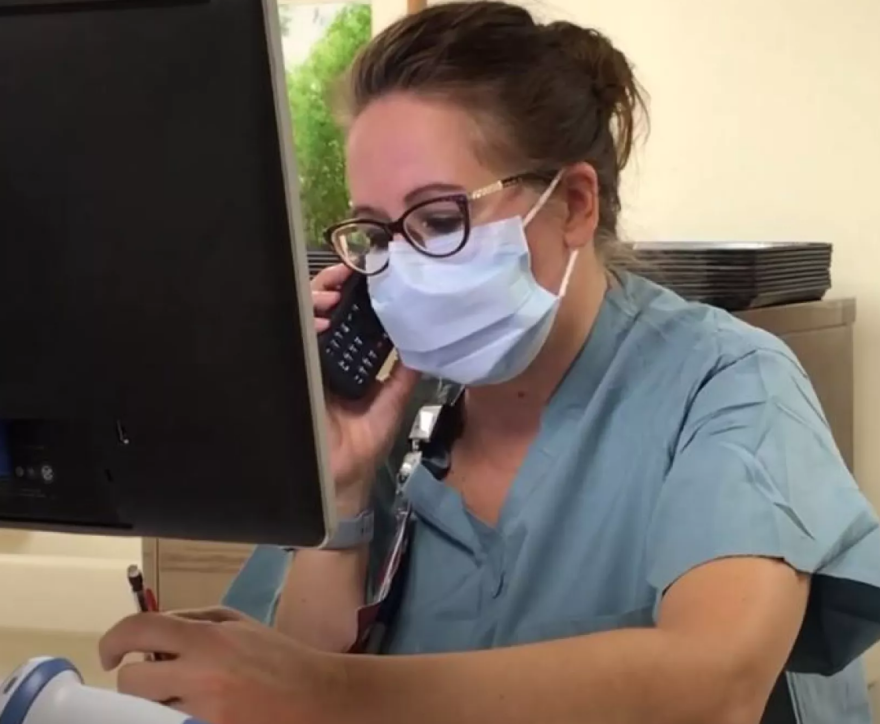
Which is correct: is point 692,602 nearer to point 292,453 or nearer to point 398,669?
point 398,669

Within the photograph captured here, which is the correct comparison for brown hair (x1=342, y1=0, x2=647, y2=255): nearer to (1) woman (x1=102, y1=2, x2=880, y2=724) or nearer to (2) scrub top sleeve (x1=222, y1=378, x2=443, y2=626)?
(1) woman (x1=102, y1=2, x2=880, y2=724)

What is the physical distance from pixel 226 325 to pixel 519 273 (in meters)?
0.55

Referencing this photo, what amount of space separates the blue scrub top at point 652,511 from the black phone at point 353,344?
10 cm

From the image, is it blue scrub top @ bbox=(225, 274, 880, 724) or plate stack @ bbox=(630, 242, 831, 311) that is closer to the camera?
blue scrub top @ bbox=(225, 274, 880, 724)

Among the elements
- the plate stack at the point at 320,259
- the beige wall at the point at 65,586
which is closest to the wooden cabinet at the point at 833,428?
the beige wall at the point at 65,586

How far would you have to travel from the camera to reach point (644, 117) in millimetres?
1431

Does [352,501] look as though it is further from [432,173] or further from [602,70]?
[602,70]

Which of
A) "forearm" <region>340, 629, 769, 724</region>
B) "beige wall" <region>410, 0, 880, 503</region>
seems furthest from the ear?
"beige wall" <region>410, 0, 880, 503</region>

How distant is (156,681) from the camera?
64 centimetres

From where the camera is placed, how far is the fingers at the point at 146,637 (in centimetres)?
65

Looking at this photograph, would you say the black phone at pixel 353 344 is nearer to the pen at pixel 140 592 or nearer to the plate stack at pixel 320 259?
the plate stack at pixel 320 259

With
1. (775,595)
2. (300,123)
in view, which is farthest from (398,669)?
(300,123)

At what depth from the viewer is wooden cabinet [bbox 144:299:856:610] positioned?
5.00 ft

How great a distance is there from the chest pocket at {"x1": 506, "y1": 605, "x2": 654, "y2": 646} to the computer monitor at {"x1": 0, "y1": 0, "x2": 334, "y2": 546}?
1.52 feet
